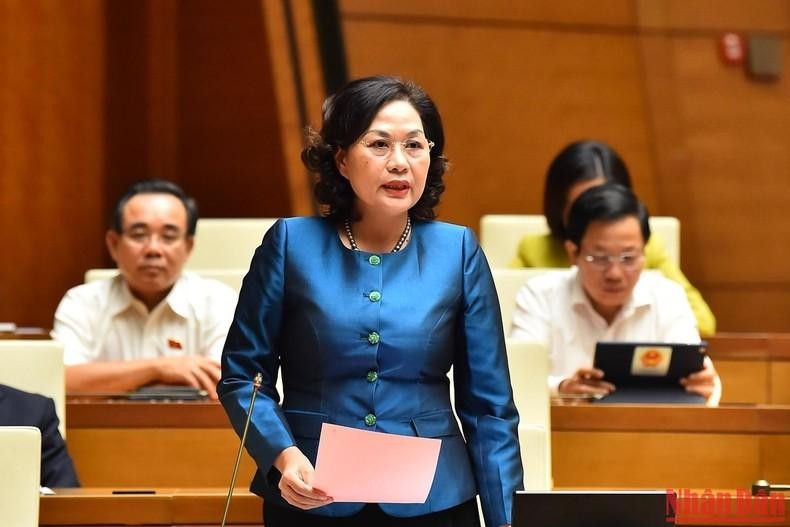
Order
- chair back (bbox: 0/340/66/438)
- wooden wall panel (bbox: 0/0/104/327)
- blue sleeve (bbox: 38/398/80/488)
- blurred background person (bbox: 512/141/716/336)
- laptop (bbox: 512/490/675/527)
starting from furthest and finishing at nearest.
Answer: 1. wooden wall panel (bbox: 0/0/104/327)
2. blurred background person (bbox: 512/141/716/336)
3. chair back (bbox: 0/340/66/438)
4. blue sleeve (bbox: 38/398/80/488)
5. laptop (bbox: 512/490/675/527)

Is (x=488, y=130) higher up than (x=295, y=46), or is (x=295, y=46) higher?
(x=295, y=46)

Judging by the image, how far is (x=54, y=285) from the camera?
4.21m

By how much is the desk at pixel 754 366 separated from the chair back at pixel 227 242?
136 cm

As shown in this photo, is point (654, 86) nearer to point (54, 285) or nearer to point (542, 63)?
point (542, 63)

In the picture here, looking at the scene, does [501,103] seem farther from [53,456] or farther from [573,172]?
A: [53,456]

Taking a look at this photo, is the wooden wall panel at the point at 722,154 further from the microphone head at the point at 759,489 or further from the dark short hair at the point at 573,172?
the microphone head at the point at 759,489

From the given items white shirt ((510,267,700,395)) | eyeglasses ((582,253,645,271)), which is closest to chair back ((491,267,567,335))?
white shirt ((510,267,700,395))

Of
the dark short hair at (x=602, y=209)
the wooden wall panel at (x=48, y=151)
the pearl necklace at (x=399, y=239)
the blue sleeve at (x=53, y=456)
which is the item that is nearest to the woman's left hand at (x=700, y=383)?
the dark short hair at (x=602, y=209)

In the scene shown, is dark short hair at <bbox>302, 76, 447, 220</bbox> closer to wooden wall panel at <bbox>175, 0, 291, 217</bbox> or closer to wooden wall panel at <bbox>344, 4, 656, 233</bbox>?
wooden wall panel at <bbox>175, 0, 291, 217</bbox>

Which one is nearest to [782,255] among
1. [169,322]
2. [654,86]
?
[654,86]

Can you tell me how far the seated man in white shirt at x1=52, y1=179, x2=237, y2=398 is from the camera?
10.8 ft

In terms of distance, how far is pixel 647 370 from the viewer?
2773mm

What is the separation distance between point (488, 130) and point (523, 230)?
1068mm

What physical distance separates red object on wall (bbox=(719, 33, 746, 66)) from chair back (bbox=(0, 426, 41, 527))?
3.62 m
